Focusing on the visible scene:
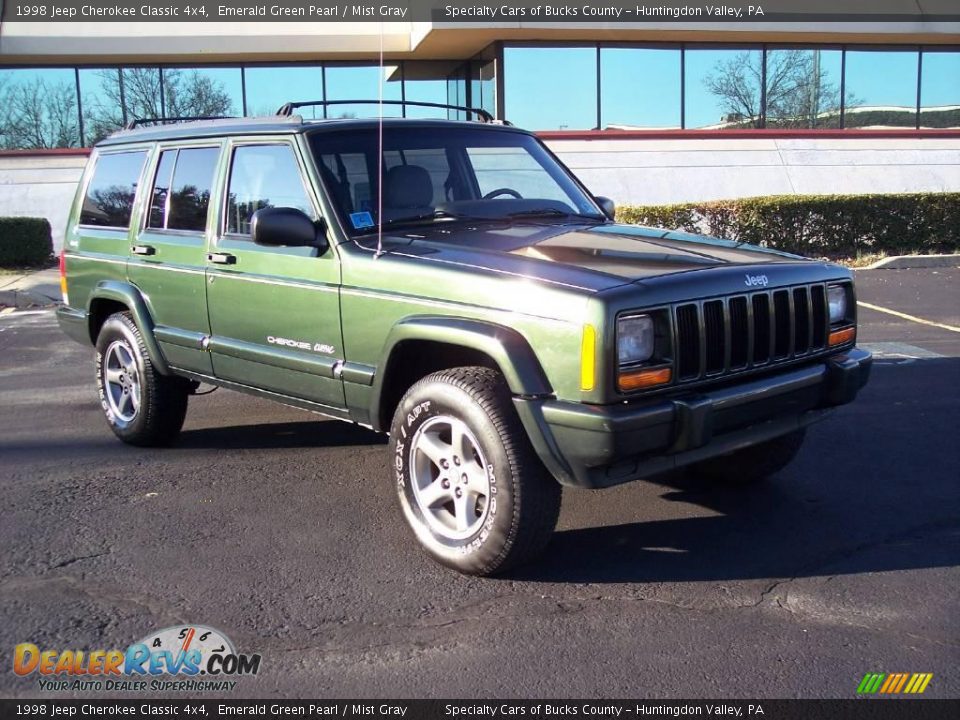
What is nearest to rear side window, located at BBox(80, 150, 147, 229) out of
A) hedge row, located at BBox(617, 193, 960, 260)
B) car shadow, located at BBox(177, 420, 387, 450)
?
car shadow, located at BBox(177, 420, 387, 450)

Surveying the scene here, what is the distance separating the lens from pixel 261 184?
16.5 feet

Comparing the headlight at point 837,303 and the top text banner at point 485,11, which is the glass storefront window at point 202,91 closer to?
the top text banner at point 485,11

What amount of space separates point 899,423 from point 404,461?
3.61 m

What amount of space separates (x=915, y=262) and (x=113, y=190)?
1190cm

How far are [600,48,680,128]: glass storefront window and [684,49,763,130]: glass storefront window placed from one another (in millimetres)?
326

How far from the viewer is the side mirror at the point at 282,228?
4375mm

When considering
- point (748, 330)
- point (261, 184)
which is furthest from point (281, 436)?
point (748, 330)

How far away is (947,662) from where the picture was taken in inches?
127

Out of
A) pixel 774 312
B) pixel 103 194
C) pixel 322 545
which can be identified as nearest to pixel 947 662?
pixel 774 312

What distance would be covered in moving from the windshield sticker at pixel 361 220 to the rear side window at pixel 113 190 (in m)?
1.99

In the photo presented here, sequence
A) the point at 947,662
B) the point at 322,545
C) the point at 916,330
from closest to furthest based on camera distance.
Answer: the point at 947,662, the point at 322,545, the point at 916,330

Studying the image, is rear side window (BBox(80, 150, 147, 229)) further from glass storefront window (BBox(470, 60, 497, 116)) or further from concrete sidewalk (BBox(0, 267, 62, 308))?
glass storefront window (BBox(470, 60, 497, 116))

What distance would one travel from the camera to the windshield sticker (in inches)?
183
